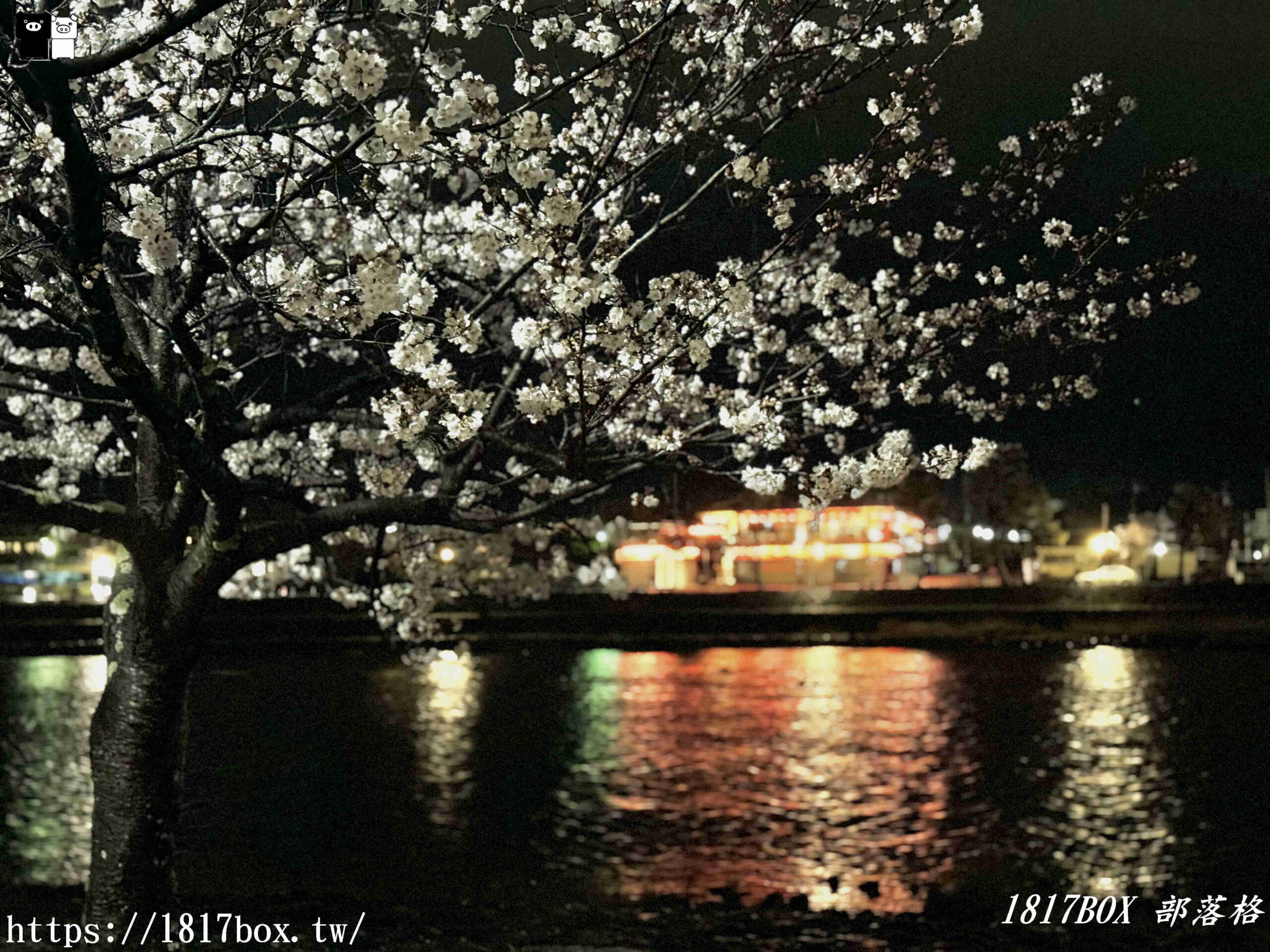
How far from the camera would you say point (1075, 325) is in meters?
10.8

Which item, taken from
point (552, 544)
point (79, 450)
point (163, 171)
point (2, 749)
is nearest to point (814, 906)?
point (163, 171)

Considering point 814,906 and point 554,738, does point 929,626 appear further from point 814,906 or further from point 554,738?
point 814,906

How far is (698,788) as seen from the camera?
17.1 m

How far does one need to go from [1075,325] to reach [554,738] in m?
13.5

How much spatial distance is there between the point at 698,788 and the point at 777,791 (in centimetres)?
105

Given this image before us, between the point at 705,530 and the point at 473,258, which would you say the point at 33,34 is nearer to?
the point at 473,258

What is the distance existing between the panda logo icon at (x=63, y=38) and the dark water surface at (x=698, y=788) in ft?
26.0

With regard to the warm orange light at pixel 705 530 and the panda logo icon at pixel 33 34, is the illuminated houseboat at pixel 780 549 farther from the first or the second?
the panda logo icon at pixel 33 34

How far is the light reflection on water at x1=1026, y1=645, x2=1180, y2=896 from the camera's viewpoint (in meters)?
12.4

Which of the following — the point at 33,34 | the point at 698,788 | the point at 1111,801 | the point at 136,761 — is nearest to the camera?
the point at 33,34

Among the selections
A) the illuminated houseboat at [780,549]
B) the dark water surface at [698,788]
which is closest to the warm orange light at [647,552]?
the illuminated houseboat at [780,549]

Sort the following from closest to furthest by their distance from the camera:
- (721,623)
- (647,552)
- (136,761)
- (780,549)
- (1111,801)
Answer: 1. (136,761)
2. (1111,801)
3. (721,623)
4. (780,549)
5. (647,552)

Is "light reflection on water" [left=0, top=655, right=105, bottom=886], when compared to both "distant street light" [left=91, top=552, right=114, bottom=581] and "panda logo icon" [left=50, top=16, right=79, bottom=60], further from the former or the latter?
"distant street light" [left=91, top=552, right=114, bottom=581]

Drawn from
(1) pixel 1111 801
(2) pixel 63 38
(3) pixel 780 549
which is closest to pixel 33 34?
(2) pixel 63 38
